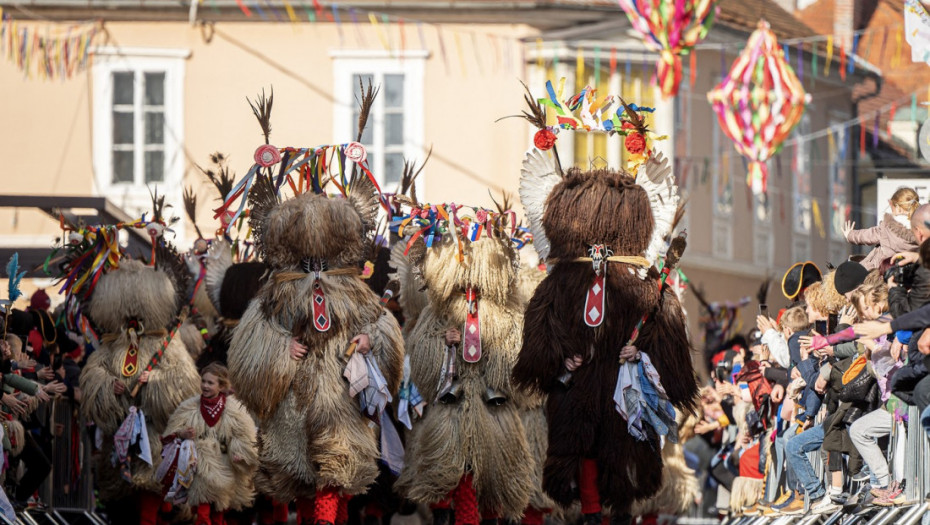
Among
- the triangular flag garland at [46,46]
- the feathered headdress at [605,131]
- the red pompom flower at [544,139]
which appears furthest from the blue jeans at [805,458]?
the triangular flag garland at [46,46]

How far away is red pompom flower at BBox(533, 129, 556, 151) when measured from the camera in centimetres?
1176

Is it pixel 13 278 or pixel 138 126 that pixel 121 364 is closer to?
pixel 13 278

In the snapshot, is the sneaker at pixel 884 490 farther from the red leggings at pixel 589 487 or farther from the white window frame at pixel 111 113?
the white window frame at pixel 111 113

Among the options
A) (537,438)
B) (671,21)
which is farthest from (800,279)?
(671,21)

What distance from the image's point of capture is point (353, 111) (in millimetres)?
28188

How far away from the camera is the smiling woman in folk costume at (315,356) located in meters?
11.8

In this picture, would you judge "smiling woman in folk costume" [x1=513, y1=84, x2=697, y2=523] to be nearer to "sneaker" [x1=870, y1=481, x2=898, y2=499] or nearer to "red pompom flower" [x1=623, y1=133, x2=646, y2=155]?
"red pompom flower" [x1=623, y1=133, x2=646, y2=155]

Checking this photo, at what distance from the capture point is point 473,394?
41.6 ft

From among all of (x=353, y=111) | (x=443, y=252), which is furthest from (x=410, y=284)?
(x=353, y=111)

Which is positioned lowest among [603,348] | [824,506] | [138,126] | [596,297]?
[824,506]

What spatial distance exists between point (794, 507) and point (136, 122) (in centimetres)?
1746

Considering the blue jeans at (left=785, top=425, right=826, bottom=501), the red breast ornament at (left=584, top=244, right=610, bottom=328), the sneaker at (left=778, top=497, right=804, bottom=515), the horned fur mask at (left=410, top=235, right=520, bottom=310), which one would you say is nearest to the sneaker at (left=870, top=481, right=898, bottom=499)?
the blue jeans at (left=785, top=425, right=826, bottom=501)

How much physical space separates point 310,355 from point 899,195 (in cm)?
406

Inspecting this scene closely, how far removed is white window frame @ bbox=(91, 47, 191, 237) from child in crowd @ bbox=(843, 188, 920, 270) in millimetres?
17150
